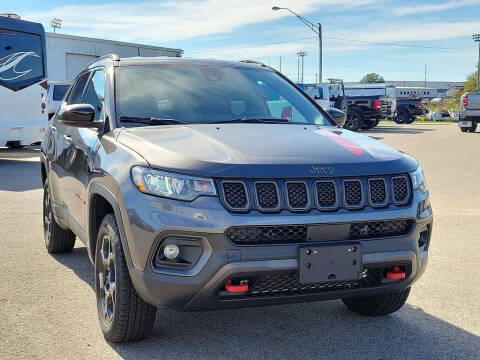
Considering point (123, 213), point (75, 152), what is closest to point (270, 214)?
point (123, 213)

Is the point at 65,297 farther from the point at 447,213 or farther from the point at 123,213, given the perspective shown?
the point at 447,213

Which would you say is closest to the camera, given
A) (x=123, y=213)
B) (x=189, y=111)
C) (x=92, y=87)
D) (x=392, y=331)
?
(x=123, y=213)

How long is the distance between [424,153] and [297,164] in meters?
15.4

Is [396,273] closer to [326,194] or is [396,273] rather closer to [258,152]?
[326,194]

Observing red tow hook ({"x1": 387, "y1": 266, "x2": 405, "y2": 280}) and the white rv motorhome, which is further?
the white rv motorhome

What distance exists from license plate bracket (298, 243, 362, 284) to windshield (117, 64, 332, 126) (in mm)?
1383

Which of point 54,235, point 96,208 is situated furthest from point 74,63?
point 96,208

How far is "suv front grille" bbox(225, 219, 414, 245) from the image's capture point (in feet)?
10.6

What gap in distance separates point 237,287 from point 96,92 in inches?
88.8

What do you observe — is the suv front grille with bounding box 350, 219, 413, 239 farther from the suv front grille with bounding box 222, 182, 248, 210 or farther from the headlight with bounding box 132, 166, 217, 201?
the headlight with bounding box 132, 166, 217, 201

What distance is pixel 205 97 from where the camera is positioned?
14.9 ft

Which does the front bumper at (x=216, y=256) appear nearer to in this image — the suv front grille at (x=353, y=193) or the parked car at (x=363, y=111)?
the suv front grille at (x=353, y=193)

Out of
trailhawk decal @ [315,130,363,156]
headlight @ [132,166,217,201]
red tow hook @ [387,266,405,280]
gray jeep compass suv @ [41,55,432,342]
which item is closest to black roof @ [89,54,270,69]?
gray jeep compass suv @ [41,55,432,342]

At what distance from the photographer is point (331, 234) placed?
334cm
